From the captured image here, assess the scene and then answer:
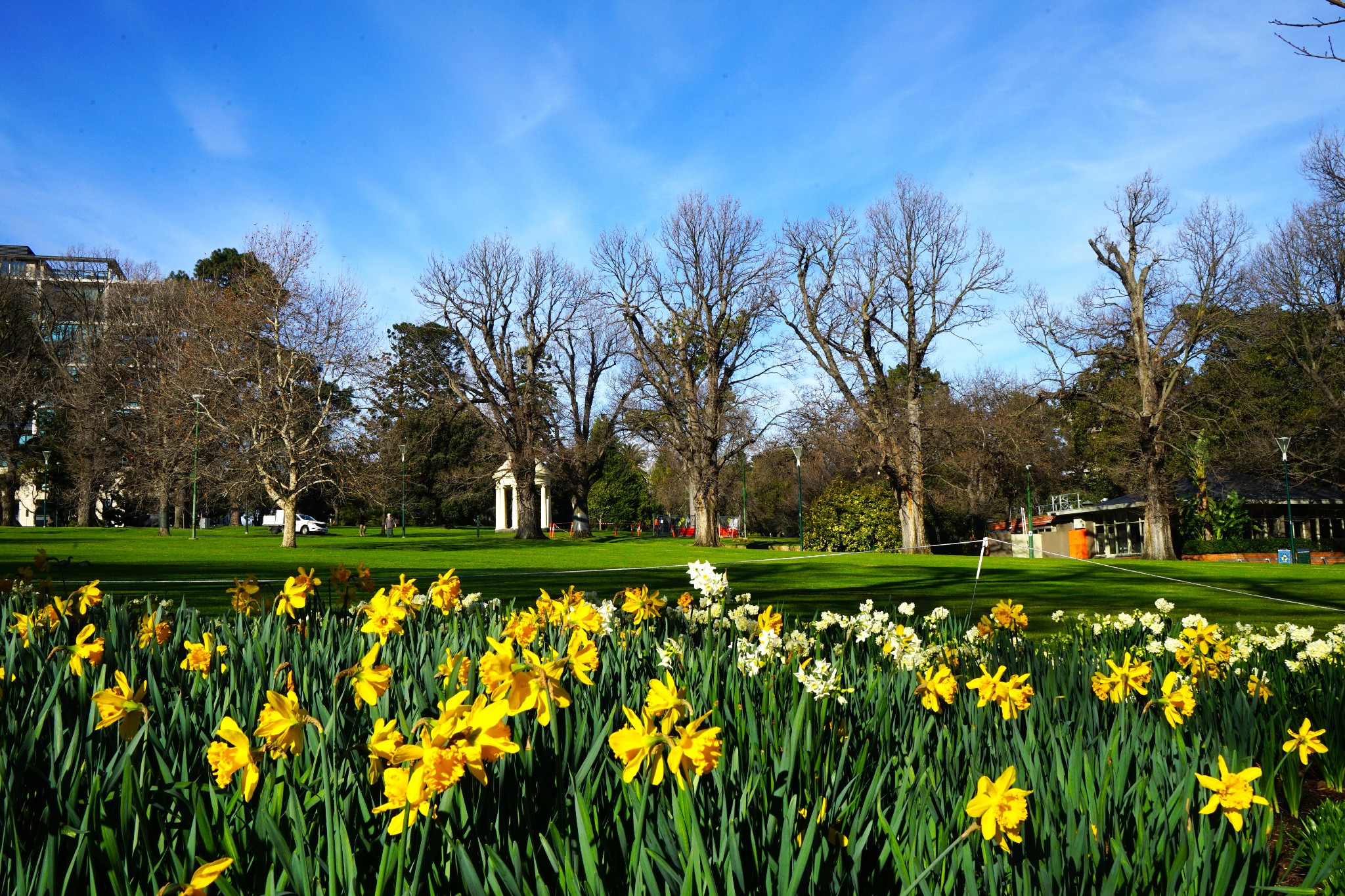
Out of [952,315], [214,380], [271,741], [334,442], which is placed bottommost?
[271,741]

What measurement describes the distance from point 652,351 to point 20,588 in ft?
108

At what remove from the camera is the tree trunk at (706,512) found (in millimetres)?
34969

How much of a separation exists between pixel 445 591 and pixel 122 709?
227 cm

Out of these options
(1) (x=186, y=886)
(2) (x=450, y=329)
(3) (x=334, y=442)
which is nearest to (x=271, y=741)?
(1) (x=186, y=886)

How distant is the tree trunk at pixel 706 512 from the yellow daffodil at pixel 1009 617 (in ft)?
97.6

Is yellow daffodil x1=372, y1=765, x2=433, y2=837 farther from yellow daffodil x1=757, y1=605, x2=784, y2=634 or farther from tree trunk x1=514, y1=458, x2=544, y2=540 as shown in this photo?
tree trunk x1=514, y1=458, x2=544, y2=540

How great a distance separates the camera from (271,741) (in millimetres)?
1792

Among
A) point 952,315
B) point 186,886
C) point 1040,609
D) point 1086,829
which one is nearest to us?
point 186,886

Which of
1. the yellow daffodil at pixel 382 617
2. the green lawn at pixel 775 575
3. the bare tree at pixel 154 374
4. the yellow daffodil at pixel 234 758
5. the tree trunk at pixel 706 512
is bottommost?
the green lawn at pixel 775 575

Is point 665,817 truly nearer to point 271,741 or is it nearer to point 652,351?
point 271,741

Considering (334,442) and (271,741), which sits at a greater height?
(334,442)

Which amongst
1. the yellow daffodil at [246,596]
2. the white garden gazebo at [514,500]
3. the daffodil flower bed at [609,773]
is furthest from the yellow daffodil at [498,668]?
the white garden gazebo at [514,500]

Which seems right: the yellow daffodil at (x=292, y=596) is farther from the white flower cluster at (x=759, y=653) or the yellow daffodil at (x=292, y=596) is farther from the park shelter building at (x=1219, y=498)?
the park shelter building at (x=1219, y=498)

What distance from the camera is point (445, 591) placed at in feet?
13.8
